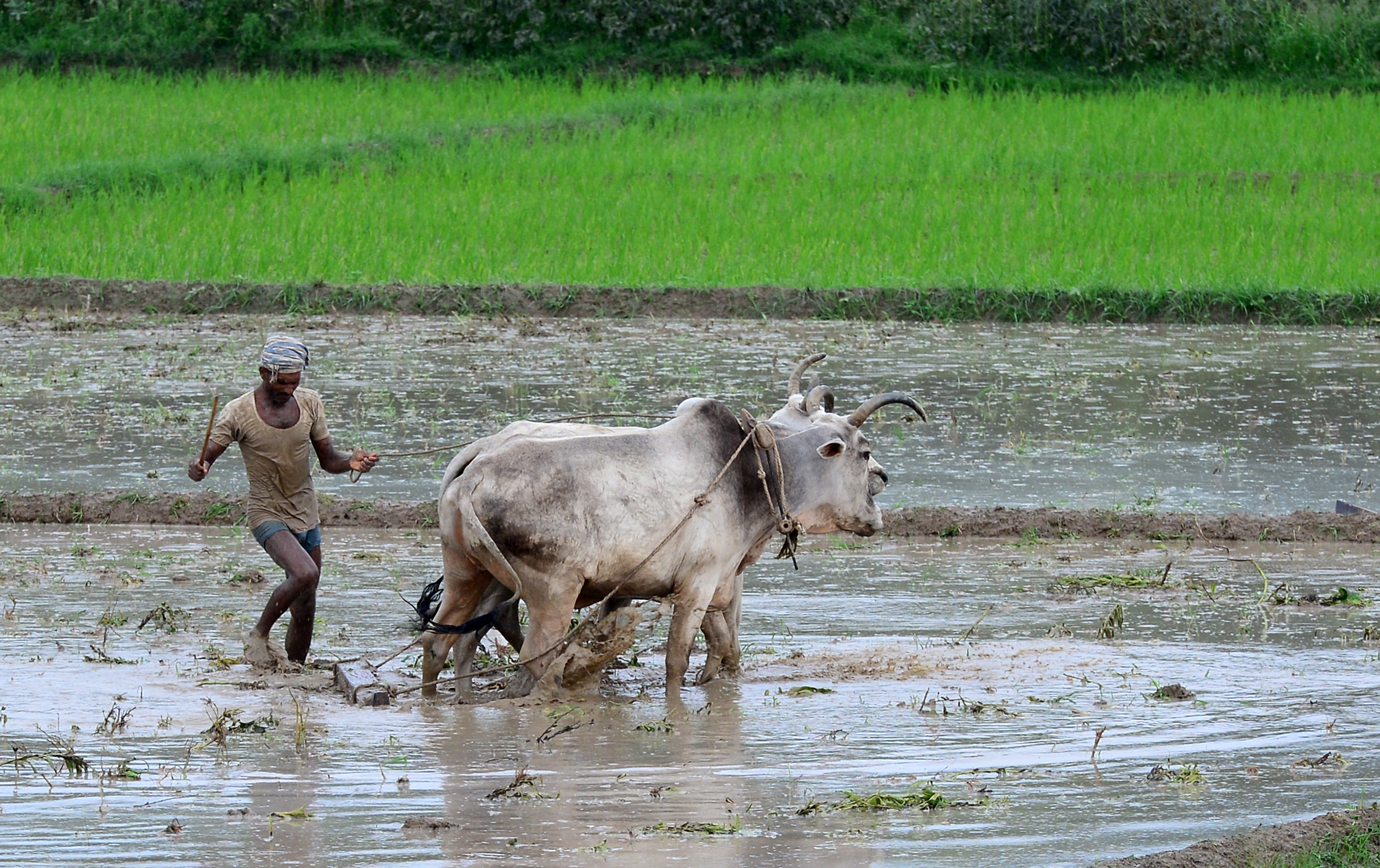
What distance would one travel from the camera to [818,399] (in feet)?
21.1

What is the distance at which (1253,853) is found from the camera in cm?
413

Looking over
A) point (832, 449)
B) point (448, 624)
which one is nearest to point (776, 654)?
point (832, 449)

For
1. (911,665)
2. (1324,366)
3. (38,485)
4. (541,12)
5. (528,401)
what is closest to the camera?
(911,665)

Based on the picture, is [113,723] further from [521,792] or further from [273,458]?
[521,792]

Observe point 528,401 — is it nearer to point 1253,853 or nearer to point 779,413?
point 779,413

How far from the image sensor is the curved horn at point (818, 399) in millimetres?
6387

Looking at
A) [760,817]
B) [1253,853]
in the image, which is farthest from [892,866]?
[1253,853]

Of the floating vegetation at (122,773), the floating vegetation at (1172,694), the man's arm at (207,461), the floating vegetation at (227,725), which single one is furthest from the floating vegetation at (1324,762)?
the man's arm at (207,461)

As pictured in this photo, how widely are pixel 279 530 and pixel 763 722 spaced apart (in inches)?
70.4

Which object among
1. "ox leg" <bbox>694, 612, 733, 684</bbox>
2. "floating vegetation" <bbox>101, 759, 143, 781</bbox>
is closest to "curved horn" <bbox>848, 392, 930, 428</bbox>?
"ox leg" <bbox>694, 612, 733, 684</bbox>

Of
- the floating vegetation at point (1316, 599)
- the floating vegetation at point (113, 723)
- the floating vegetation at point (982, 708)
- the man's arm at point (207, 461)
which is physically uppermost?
the man's arm at point (207, 461)

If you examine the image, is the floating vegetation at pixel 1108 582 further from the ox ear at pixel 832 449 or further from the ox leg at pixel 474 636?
the ox leg at pixel 474 636

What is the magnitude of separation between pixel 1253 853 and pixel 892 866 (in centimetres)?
80

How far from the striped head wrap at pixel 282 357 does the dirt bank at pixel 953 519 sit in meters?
2.17
